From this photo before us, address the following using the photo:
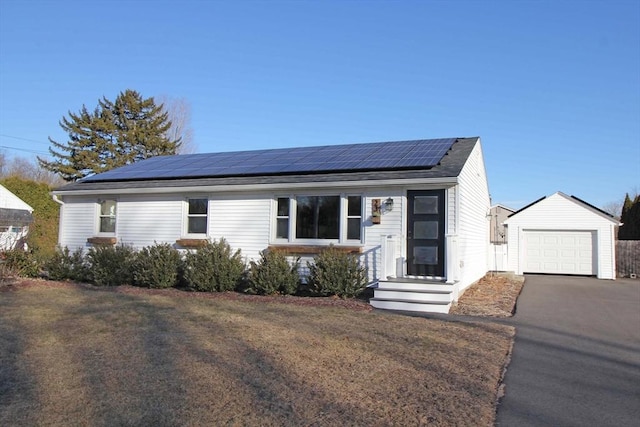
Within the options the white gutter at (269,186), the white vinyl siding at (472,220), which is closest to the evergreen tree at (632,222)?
the white vinyl siding at (472,220)

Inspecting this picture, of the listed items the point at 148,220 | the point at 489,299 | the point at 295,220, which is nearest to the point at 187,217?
the point at 148,220

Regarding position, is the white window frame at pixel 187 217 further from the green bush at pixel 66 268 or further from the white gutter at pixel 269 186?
the green bush at pixel 66 268

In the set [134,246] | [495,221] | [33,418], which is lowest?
[33,418]

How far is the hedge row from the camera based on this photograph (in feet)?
36.2

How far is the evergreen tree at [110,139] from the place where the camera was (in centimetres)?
3659

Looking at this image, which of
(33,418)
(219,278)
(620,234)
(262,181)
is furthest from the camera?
(620,234)

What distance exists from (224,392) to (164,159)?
1560 cm

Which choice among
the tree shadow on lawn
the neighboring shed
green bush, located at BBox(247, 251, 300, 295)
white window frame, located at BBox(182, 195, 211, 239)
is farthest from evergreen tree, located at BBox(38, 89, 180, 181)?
the tree shadow on lawn

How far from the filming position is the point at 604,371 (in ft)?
18.2

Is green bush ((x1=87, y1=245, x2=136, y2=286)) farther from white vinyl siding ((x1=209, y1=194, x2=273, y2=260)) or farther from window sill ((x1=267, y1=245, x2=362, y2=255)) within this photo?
window sill ((x1=267, y1=245, x2=362, y2=255))

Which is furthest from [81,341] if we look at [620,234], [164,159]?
[620,234]

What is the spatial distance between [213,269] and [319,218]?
2.94 metres

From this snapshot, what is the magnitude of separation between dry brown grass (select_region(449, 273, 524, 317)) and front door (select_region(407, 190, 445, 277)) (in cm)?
108

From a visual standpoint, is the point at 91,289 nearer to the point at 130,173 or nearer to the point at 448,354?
the point at 130,173
